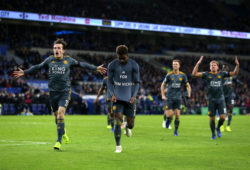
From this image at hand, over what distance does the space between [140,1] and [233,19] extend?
1476cm

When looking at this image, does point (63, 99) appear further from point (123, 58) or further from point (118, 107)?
point (123, 58)

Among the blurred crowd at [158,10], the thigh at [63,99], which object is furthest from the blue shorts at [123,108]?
the blurred crowd at [158,10]

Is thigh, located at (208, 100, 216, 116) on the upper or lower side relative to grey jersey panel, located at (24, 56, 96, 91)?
lower

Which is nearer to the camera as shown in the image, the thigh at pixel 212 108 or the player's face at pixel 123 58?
the player's face at pixel 123 58

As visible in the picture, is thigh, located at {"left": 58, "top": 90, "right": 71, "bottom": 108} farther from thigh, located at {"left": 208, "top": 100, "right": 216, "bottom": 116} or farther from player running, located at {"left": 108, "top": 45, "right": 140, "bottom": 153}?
thigh, located at {"left": 208, "top": 100, "right": 216, "bottom": 116}

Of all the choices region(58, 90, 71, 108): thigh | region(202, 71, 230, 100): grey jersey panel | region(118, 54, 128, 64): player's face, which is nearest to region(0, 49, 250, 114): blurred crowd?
region(202, 71, 230, 100): grey jersey panel

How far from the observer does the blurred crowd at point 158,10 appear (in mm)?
49312

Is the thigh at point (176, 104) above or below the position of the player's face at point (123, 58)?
below

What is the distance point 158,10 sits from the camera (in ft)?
207

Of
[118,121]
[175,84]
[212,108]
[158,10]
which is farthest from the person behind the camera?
[158,10]

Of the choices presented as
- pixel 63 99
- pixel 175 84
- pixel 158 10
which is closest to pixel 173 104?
pixel 175 84

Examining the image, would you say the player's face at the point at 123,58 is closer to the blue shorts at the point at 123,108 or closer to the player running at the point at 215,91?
the blue shorts at the point at 123,108

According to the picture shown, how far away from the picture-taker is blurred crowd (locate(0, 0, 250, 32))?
49.3m

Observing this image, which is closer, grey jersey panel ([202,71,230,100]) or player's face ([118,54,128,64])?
player's face ([118,54,128,64])
